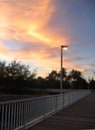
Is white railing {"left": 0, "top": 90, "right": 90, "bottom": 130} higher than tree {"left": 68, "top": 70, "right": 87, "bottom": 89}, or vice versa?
tree {"left": 68, "top": 70, "right": 87, "bottom": 89}

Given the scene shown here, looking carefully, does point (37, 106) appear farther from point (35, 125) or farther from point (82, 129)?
point (82, 129)

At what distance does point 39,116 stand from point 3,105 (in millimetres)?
4648

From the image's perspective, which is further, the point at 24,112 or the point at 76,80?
the point at 76,80

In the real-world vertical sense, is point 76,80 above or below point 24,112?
above

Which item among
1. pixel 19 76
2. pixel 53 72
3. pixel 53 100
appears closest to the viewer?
pixel 53 100

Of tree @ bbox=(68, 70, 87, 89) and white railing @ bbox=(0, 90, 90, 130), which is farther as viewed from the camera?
Answer: tree @ bbox=(68, 70, 87, 89)

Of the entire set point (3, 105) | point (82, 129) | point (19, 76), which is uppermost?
point (19, 76)

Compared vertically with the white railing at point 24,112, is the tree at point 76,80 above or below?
above

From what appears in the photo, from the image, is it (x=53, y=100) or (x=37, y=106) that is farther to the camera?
(x=53, y=100)

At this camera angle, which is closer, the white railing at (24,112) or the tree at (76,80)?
the white railing at (24,112)

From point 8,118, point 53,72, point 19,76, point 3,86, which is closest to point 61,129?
point 8,118

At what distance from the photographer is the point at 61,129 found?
1170 cm

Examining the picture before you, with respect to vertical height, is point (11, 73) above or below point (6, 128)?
above

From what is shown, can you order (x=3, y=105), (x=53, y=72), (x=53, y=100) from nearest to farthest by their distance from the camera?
1. (x=3, y=105)
2. (x=53, y=100)
3. (x=53, y=72)
